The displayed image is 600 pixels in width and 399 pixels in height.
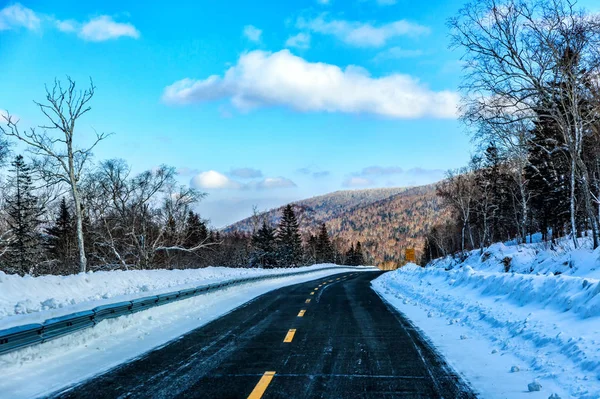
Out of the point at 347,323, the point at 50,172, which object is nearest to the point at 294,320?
the point at 347,323

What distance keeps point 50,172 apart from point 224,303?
16156mm

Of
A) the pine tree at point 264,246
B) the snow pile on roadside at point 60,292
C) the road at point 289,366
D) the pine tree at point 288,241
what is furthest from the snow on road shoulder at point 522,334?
the pine tree at point 288,241

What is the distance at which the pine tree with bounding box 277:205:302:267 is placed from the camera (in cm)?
7038

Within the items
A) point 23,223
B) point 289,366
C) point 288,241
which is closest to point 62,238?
point 23,223

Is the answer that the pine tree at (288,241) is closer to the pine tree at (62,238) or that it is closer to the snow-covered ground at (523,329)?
the pine tree at (62,238)

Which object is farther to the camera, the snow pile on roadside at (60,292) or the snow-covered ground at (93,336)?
the snow pile on roadside at (60,292)

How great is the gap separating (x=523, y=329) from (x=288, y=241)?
208ft

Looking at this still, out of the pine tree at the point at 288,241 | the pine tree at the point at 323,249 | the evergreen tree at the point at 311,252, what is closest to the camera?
the pine tree at the point at 288,241

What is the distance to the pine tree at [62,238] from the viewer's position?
4631cm

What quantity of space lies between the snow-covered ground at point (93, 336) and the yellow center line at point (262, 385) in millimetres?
2624

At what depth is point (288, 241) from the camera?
71.1 metres

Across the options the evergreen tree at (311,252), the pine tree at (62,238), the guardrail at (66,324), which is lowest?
the evergreen tree at (311,252)

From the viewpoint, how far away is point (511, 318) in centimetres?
913

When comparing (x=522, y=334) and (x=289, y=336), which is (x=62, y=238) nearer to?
(x=289, y=336)
